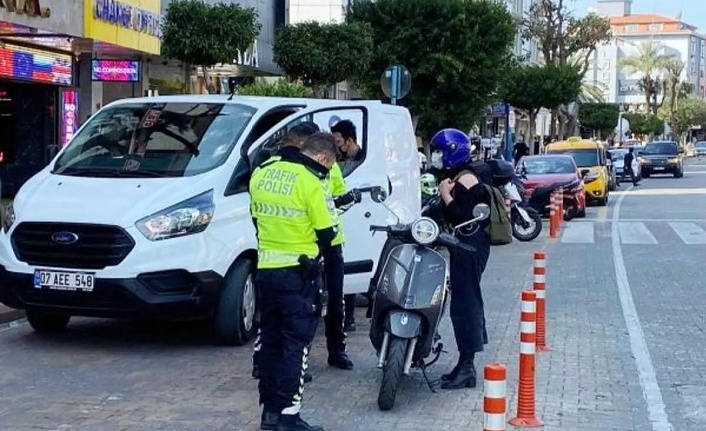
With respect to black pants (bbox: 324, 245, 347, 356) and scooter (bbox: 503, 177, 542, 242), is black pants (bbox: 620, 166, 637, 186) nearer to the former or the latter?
scooter (bbox: 503, 177, 542, 242)

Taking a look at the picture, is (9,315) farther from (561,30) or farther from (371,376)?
(561,30)

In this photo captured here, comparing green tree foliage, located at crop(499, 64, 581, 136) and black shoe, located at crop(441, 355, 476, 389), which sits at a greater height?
green tree foliage, located at crop(499, 64, 581, 136)

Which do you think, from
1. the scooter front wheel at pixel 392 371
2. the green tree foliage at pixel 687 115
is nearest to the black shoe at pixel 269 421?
the scooter front wheel at pixel 392 371

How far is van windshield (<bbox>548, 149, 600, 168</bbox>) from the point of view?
30578mm

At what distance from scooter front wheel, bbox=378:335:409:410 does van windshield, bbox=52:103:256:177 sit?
9.24 feet

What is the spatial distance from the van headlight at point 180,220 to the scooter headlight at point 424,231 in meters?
2.20

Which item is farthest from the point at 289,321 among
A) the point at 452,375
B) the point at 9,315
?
the point at 9,315

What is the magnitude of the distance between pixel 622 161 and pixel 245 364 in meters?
38.8

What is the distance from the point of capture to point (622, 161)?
4553cm

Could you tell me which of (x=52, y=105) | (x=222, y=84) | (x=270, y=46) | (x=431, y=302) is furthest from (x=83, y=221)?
(x=270, y=46)

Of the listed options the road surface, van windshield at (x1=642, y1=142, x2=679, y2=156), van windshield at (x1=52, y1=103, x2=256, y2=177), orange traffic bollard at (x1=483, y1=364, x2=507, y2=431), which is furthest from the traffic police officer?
van windshield at (x1=642, y1=142, x2=679, y2=156)

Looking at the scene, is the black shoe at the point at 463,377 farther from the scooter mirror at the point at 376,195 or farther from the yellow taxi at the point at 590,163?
the yellow taxi at the point at 590,163

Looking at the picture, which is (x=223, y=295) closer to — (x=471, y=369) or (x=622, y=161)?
(x=471, y=369)

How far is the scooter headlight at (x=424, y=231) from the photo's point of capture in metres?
7.35
